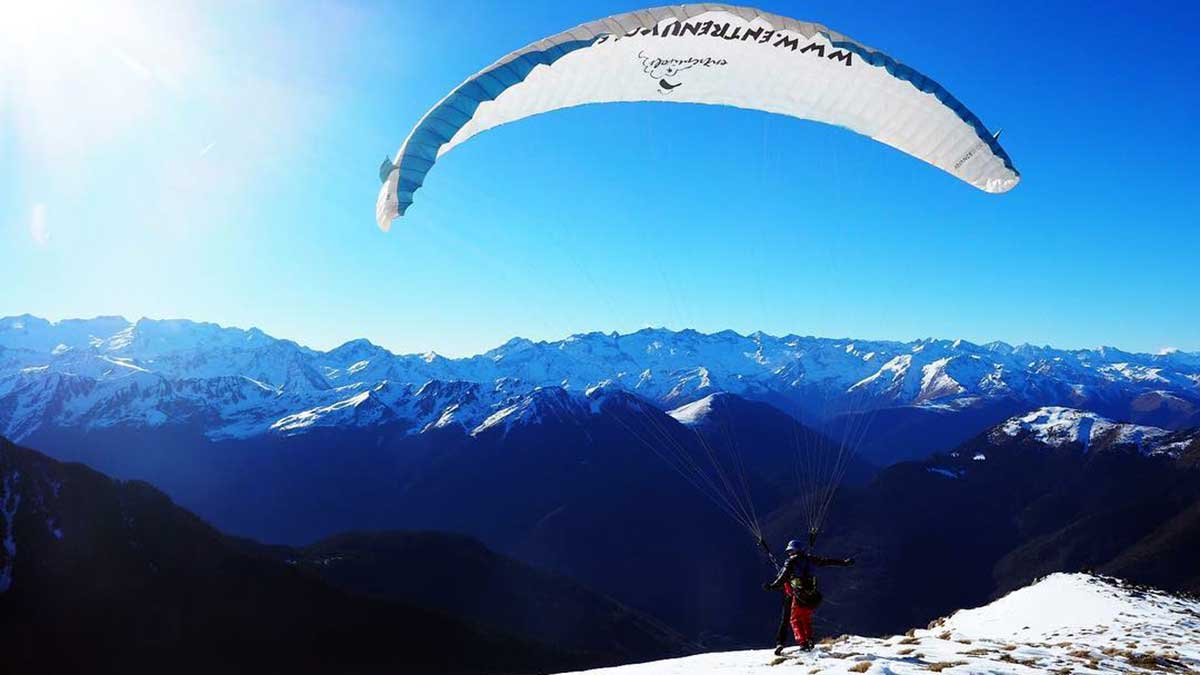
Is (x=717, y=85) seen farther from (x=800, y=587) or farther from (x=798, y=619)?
(x=798, y=619)

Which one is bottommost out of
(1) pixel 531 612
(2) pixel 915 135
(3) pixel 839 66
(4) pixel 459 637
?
(1) pixel 531 612

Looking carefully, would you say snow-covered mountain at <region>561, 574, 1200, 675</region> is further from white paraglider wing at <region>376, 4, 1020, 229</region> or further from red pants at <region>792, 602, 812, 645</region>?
white paraglider wing at <region>376, 4, 1020, 229</region>

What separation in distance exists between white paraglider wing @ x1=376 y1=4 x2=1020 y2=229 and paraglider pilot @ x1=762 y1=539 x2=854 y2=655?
9935 mm

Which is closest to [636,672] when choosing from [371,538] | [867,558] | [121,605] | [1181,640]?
[1181,640]

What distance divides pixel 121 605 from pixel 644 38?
70.8m

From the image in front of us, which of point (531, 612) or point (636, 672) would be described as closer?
point (636, 672)

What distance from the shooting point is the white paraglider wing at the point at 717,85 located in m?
12.7

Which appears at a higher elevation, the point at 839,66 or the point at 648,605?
the point at 839,66

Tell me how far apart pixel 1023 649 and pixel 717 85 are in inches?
558

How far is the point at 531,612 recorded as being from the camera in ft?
392

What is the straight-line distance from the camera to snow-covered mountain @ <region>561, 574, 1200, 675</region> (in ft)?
35.4

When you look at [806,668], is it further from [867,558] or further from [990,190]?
[867,558]

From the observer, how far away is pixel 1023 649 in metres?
13.0

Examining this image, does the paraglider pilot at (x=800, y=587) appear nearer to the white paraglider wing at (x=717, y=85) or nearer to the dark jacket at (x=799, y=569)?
the dark jacket at (x=799, y=569)
